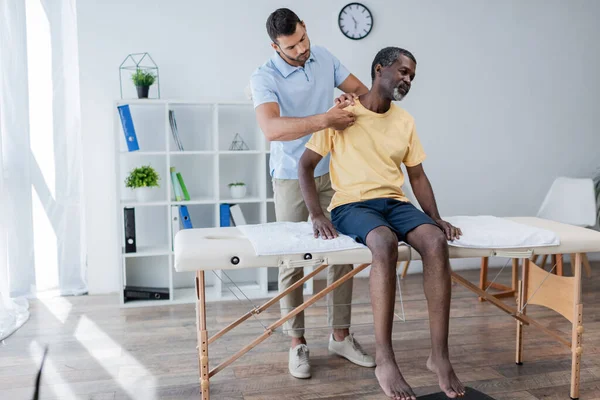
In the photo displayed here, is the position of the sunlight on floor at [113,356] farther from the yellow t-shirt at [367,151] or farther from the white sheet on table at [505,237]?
the white sheet on table at [505,237]

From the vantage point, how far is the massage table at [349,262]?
1834 mm

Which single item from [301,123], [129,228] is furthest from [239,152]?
[301,123]

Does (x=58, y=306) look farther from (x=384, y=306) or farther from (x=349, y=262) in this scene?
(x=384, y=306)

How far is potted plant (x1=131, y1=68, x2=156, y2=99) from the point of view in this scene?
3.23 m

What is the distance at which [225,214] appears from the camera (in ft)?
11.1

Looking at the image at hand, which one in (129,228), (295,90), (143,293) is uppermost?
(295,90)

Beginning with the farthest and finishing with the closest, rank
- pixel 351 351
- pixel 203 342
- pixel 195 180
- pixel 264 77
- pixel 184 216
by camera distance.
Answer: pixel 195 180, pixel 184 216, pixel 351 351, pixel 264 77, pixel 203 342

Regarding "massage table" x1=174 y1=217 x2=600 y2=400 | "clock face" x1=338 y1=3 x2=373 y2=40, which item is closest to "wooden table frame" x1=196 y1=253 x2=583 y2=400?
"massage table" x1=174 y1=217 x2=600 y2=400

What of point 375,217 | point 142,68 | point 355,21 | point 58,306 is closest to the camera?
point 375,217

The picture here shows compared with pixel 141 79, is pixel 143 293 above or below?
below

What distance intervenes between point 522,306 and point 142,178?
2.05 metres

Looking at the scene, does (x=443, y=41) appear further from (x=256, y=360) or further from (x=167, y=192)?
(x=256, y=360)

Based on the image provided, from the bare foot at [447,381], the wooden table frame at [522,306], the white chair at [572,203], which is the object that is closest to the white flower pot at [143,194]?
the wooden table frame at [522,306]

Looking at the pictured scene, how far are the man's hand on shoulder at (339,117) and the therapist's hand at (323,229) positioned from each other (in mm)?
328
